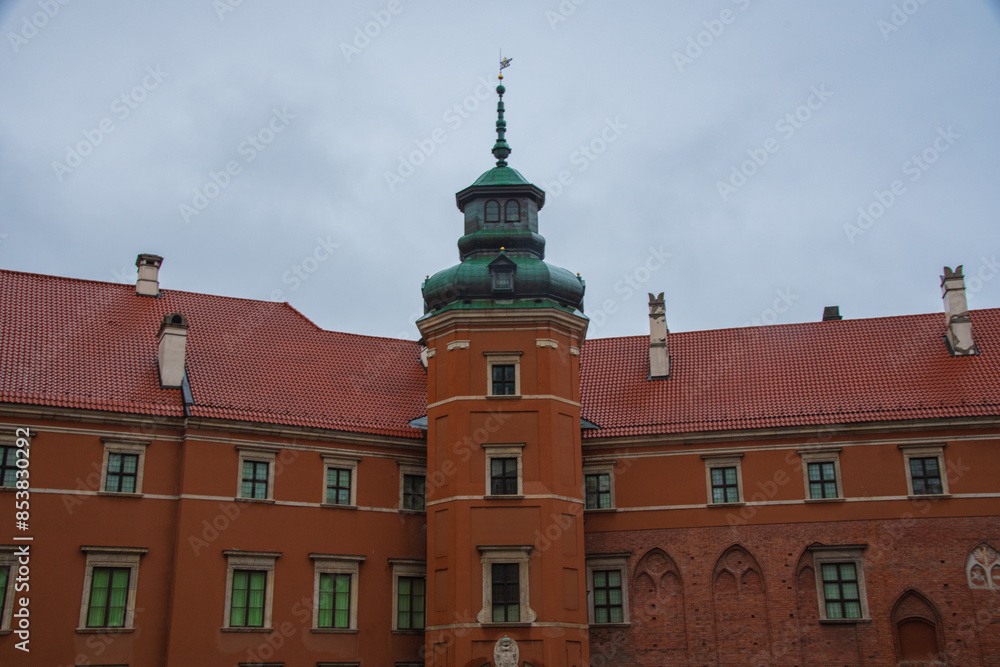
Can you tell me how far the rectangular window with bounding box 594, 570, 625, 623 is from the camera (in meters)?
32.1

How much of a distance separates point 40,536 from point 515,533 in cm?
1197

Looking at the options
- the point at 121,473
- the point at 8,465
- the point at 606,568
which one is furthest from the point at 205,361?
the point at 606,568

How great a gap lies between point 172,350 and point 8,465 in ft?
17.4

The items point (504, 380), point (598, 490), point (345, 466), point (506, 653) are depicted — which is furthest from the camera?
point (598, 490)

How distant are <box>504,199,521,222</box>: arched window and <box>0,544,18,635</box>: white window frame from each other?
16.2m

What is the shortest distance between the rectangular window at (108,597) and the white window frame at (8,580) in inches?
70.8

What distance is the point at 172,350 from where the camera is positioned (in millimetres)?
30953

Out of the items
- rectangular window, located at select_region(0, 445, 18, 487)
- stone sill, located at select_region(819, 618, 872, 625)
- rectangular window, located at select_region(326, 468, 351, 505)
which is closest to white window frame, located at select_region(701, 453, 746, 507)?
stone sill, located at select_region(819, 618, 872, 625)

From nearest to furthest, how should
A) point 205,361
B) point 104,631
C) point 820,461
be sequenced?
point 104,631, point 820,461, point 205,361

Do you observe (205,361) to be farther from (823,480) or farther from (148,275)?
(823,480)

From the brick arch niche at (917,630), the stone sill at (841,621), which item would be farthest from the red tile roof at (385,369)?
the stone sill at (841,621)

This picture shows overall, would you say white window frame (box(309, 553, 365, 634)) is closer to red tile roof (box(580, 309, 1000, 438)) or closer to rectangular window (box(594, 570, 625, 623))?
rectangular window (box(594, 570, 625, 623))

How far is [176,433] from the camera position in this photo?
29.8m

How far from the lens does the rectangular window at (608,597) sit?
105ft
